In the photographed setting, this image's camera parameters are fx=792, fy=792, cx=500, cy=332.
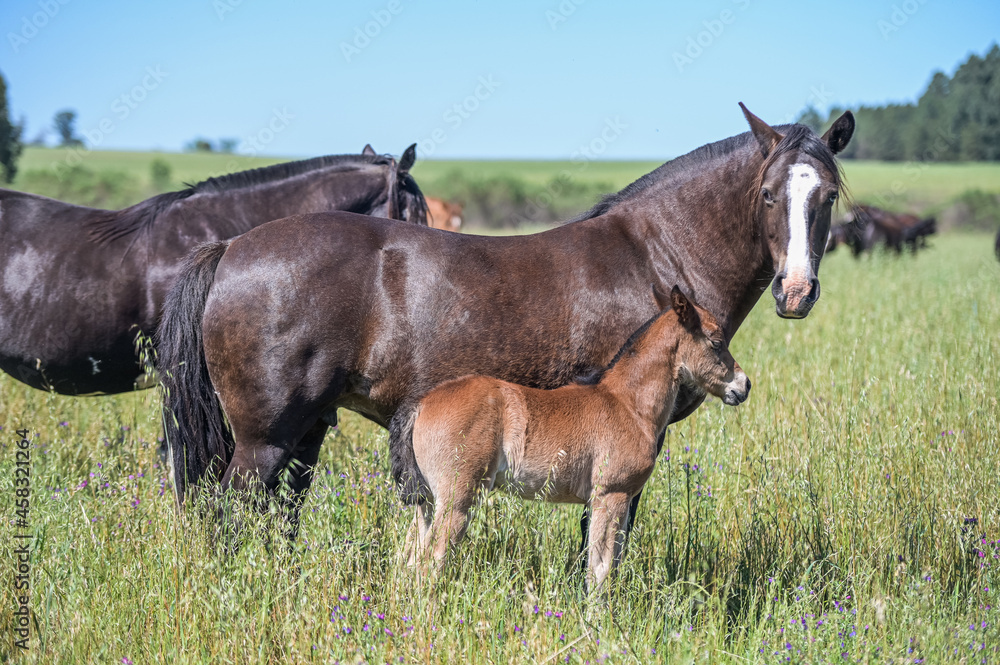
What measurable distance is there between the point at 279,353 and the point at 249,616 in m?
1.14

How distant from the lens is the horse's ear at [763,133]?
385cm

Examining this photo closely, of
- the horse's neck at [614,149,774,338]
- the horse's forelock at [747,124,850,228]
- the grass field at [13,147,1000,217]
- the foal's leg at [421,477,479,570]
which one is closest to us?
the foal's leg at [421,477,479,570]

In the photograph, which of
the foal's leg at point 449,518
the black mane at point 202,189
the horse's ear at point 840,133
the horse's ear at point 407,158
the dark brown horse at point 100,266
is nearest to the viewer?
the foal's leg at point 449,518

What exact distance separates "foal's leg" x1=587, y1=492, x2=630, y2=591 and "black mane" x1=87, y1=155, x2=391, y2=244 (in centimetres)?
337

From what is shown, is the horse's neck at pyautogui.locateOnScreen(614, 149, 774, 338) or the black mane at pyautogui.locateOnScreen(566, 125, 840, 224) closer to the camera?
the black mane at pyautogui.locateOnScreen(566, 125, 840, 224)

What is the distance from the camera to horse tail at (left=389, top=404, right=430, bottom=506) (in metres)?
3.64

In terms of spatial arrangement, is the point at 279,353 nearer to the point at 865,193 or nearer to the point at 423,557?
the point at 423,557

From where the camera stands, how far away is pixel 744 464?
5332mm

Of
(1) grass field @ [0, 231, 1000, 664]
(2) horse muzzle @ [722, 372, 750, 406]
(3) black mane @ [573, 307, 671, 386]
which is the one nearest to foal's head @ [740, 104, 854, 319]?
(2) horse muzzle @ [722, 372, 750, 406]

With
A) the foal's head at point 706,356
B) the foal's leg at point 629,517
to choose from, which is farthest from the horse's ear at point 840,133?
the foal's leg at point 629,517

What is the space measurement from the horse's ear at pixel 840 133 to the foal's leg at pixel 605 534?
2035mm

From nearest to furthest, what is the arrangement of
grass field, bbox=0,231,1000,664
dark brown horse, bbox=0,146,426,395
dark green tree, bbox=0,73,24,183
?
grass field, bbox=0,231,1000,664, dark brown horse, bbox=0,146,426,395, dark green tree, bbox=0,73,24,183

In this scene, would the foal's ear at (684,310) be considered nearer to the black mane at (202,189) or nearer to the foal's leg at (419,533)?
the foal's leg at (419,533)

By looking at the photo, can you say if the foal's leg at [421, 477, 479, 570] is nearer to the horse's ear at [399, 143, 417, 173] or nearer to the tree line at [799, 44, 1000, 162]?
the horse's ear at [399, 143, 417, 173]
